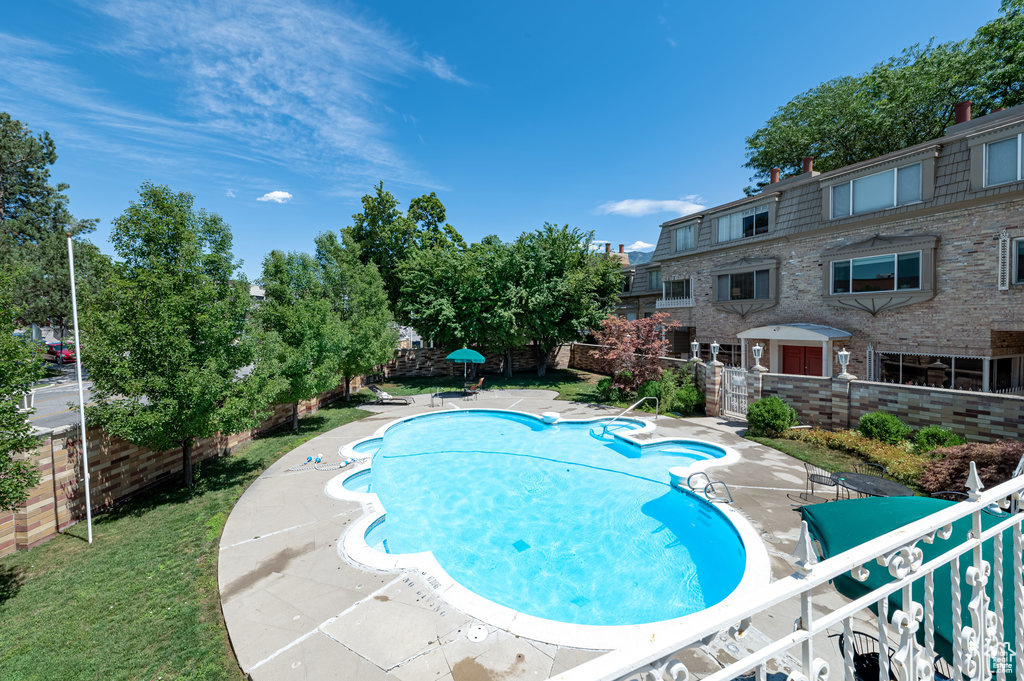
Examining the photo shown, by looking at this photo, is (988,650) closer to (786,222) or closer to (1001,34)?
(786,222)

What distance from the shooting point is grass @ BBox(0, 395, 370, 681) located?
4.83m

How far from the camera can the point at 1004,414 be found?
9.95 metres

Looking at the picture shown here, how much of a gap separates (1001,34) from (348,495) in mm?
38613

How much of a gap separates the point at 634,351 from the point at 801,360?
29.2 ft

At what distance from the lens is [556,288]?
24422mm

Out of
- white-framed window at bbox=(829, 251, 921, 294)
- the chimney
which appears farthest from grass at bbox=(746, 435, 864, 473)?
the chimney

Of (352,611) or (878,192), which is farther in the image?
(878,192)

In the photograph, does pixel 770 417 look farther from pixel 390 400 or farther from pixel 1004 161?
pixel 390 400

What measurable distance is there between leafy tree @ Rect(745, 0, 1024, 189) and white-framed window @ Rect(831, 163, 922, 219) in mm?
13389

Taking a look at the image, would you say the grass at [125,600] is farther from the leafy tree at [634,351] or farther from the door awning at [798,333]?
the door awning at [798,333]

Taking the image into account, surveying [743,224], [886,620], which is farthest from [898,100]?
[886,620]

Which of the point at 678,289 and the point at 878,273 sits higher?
the point at 678,289

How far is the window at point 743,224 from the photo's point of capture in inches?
882

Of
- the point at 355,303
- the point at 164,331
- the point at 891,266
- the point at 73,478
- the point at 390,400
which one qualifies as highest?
the point at 891,266
